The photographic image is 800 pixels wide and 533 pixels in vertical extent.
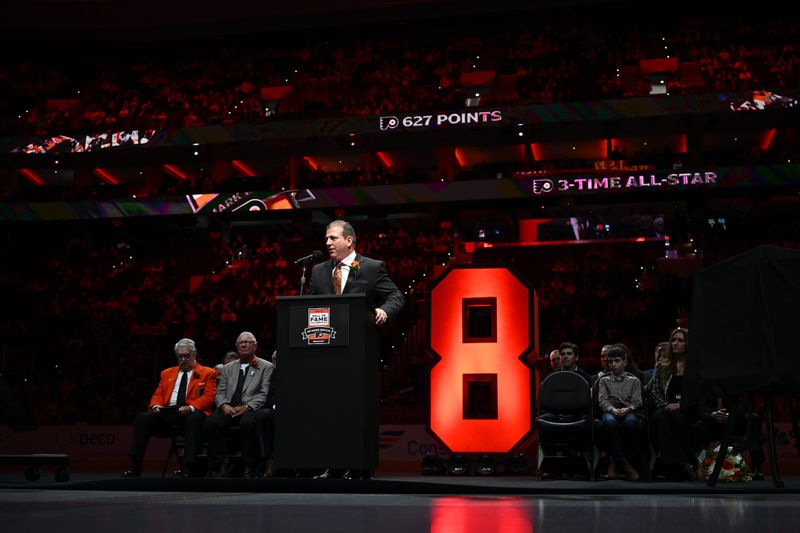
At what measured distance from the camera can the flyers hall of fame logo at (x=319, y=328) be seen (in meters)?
5.45

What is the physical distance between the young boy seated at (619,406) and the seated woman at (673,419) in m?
0.18

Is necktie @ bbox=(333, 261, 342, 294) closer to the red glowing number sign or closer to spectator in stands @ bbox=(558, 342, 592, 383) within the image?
spectator in stands @ bbox=(558, 342, 592, 383)

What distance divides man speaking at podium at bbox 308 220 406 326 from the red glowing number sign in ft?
11.4

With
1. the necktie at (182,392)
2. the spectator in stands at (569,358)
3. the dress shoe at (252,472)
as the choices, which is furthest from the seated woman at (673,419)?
the necktie at (182,392)

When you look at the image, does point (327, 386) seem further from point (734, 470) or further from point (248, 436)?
point (734, 470)

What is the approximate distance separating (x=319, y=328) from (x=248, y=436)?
2966 millimetres

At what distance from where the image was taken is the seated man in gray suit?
809cm

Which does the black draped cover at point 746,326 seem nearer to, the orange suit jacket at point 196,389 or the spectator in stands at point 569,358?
the spectator in stands at point 569,358

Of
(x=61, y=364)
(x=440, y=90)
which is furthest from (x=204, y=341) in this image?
(x=440, y=90)

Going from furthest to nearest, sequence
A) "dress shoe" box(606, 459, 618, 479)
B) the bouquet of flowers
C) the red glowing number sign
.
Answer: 1. the red glowing number sign
2. "dress shoe" box(606, 459, 618, 479)
3. the bouquet of flowers

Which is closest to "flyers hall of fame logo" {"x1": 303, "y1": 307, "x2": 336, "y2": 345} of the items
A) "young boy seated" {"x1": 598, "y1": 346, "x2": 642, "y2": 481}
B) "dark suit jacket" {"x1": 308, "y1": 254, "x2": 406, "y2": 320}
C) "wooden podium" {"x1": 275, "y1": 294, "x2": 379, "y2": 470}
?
"wooden podium" {"x1": 275, "y1": 294, "x2": 379, "y2": 470}

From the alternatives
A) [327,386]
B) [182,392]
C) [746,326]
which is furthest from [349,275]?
[182,392]

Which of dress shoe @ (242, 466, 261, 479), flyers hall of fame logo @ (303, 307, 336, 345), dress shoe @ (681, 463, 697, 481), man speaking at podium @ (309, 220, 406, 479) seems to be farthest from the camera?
dress shoe @ (242, 466, 261, 479)

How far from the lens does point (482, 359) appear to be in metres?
9.15
